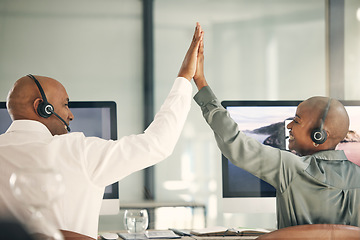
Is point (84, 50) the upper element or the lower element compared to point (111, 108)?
upper

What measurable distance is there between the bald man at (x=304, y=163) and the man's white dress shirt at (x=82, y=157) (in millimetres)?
226

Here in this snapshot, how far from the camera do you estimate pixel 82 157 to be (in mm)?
1248

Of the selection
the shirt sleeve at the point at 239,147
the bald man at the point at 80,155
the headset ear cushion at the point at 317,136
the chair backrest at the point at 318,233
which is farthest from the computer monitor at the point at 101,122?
the headset ear cushion at the point at 317,136

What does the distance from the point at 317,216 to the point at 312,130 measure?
0.86ft

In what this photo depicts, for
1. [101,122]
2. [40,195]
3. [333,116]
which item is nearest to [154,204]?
[101,122]

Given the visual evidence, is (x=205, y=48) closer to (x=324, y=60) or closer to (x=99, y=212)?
(x=324, y=60)

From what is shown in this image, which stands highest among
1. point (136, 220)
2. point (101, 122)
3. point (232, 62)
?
point (232, 62)

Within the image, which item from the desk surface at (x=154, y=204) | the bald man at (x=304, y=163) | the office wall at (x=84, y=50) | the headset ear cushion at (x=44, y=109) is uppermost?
the office wall at (x=84, y=50)

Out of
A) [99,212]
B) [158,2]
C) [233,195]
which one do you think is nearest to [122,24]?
[158,2]

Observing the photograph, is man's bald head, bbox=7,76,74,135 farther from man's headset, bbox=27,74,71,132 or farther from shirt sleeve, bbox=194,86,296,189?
shirt sleeve, bbox=194,86,296,189

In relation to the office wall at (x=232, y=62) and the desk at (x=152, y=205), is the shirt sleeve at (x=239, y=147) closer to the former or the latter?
the office wall at (x=232, y=62)

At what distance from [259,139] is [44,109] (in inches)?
27.4

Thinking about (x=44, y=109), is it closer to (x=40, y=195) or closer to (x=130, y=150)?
(x=130, y=150)

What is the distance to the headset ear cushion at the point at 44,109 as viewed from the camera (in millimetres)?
1371
